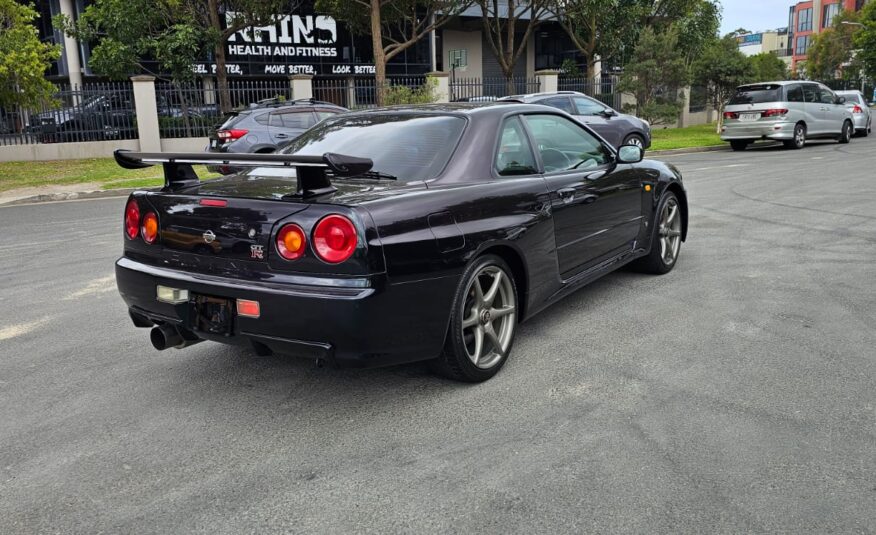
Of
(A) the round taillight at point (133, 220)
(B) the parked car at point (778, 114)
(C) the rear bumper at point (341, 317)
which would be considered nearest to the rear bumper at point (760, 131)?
(B) the parked car at point (778, 114)

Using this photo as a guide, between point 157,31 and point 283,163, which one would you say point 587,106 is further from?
point 157,31

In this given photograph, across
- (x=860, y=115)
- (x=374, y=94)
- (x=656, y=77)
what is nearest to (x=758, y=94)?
(x=656, y=77)

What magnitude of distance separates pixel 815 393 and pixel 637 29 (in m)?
29.1

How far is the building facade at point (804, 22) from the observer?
9900 centimetres

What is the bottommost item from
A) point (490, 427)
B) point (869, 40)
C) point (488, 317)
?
point (490, 427)

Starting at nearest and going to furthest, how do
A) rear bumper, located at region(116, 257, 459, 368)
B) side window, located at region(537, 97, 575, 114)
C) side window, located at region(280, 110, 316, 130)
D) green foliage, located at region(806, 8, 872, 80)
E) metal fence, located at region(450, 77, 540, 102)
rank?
rear bumper, located at region(116, 257, 459, 368), side window, located at region(280, 110, 316, 130), side window, located at region(537, 97, 575, 114), metal fence, located at region(450, 77, 540, 102), green foliage, located at region(806, 8, 872, 80)

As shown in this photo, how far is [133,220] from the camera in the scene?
411cm

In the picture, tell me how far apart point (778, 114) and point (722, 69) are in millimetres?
9095

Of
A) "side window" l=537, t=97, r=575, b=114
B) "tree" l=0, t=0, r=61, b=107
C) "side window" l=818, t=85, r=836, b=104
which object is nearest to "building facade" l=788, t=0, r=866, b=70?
"side window" l=818, t=85, r=836, b=104

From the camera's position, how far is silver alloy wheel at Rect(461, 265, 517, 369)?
3969mm

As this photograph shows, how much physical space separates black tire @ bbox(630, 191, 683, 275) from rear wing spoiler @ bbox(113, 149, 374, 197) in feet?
10.6

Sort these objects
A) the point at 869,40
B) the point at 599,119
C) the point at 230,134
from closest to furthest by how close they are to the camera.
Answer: the point at 230,134 < the point at 599,119 < the point at 869,40

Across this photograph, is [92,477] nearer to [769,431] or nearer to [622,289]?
[769,431]

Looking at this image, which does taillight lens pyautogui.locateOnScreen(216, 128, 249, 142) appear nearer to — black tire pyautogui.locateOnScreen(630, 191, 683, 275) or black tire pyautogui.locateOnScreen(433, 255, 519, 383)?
black tire pyautogui.locateOnScreen(630, 191, 683, 275)
